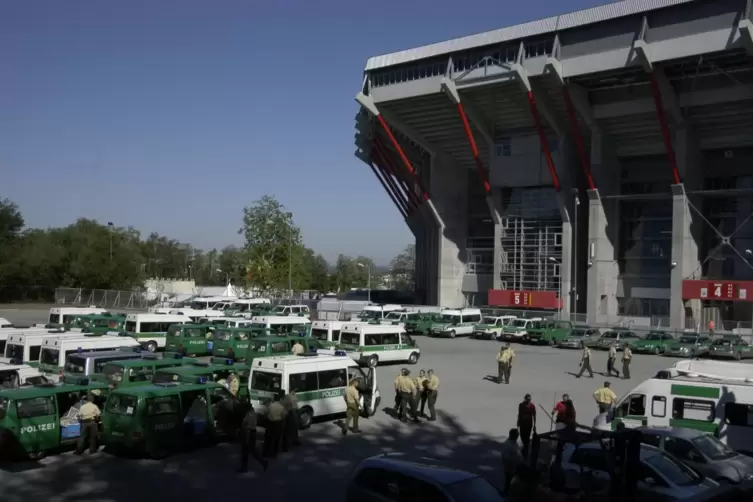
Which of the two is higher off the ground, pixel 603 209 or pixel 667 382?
pixel 603 209

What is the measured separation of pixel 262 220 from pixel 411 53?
22204 mm

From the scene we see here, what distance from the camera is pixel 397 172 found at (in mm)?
65375

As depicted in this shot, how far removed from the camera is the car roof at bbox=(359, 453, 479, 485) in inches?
362

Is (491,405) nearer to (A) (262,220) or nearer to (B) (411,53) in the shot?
(B) (411,53)

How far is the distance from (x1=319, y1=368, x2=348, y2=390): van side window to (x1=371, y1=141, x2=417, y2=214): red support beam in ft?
155

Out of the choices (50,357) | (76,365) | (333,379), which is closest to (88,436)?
(76,365)

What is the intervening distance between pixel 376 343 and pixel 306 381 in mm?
12535

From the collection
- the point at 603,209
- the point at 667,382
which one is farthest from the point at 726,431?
the point at 603,209

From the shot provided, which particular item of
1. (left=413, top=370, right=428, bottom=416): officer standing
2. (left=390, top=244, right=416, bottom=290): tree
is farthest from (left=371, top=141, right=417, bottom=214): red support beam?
(left=390, top=244, right=416, bottom=290): tree

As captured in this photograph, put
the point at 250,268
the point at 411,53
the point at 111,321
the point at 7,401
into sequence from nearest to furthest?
the point at 7,401
the point at 111,321
the point at 411,53
the point at 250,268

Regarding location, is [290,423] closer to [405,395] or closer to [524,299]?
[405,395]

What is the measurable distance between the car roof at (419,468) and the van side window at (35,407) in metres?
7.08

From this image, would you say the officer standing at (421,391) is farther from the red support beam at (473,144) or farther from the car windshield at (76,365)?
the red support beam at (473,144)

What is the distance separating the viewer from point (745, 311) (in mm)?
52250
